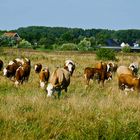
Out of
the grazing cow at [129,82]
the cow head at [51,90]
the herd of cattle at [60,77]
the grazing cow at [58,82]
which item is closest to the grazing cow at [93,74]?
the herd of cattle at [60,77]

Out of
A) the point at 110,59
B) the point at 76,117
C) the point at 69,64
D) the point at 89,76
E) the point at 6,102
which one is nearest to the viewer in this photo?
the point at 76,117

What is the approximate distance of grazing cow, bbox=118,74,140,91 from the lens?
755 inches

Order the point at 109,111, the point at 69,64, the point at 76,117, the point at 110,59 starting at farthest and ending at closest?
the point at 110,59
the point at 69,64
the point at 109,111
the point at 76,117

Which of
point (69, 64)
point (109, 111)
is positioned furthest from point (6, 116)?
point (69, 64)

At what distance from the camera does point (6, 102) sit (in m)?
12.3

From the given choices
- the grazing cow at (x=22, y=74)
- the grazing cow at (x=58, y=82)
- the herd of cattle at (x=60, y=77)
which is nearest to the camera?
the grazing cow at (x=58, y=82)

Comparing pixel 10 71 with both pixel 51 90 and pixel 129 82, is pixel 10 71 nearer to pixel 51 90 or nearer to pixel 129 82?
pixel 129 82

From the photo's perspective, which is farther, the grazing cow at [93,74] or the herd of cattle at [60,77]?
the grazing cow at [93,74]

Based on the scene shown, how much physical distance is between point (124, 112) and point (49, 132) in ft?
8.67

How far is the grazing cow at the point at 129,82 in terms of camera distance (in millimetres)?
19184

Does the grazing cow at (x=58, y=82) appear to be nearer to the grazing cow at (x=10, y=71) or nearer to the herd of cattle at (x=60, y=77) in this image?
the herd of cattle at (x=60, y=77)

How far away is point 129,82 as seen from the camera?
19875 mm

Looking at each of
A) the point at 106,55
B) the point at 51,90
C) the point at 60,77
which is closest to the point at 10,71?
the point at 60,77

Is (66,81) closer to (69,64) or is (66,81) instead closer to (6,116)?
(6,116)
